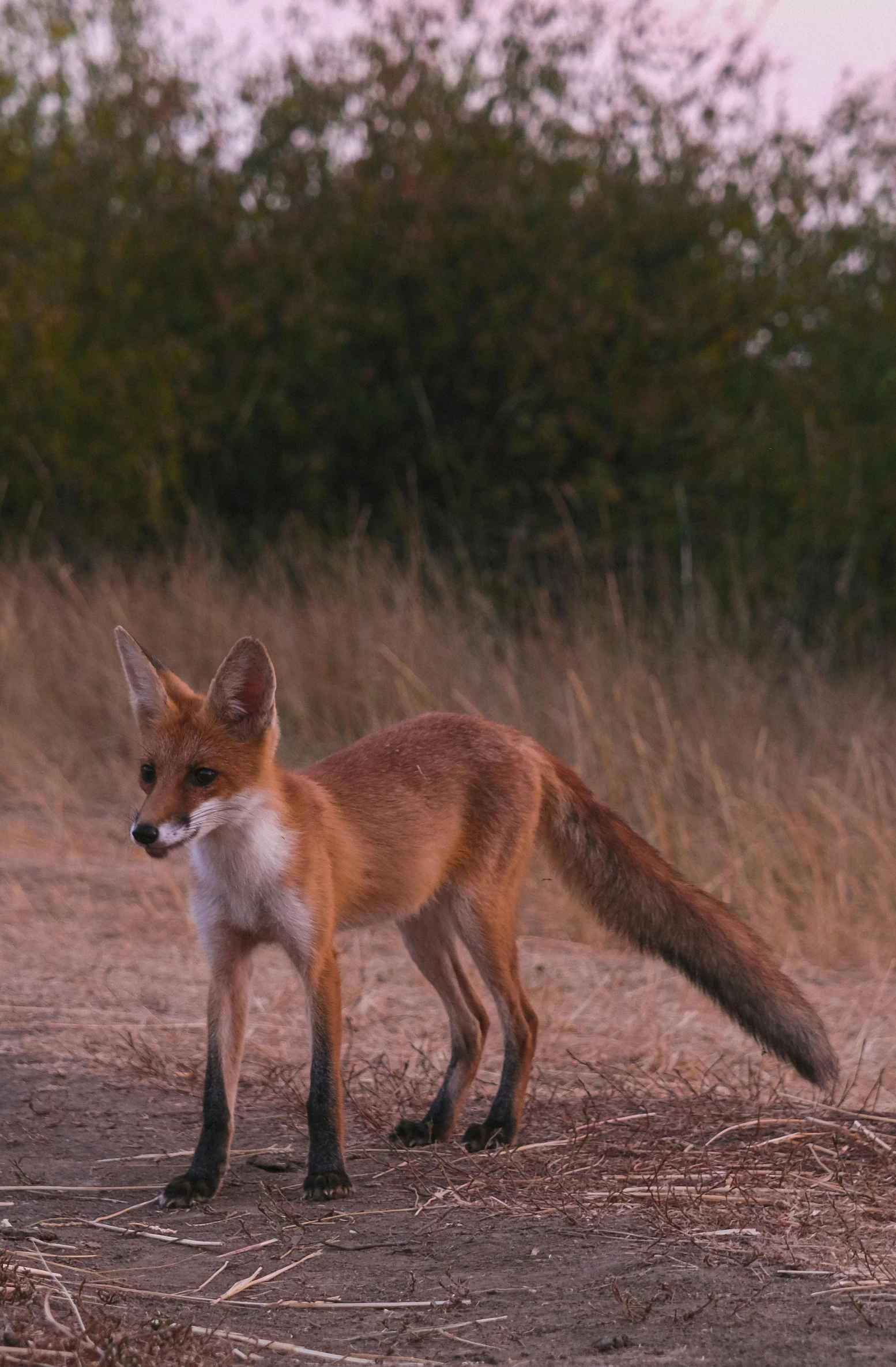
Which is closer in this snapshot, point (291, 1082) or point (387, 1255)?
point (387, 1255)

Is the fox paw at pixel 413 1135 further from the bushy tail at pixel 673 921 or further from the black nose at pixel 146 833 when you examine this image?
the black nose at pixel 146 833

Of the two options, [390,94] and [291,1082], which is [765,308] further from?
[291,1082]

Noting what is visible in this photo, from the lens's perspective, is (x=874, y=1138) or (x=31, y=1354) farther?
(x=874, y=1138)

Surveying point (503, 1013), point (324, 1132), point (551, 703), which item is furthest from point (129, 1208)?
point (551, 703)

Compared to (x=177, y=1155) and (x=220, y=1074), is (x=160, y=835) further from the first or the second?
(x=177, y=1155)

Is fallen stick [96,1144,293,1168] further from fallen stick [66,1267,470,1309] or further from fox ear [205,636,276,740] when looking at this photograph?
fox ear [205,636,276,740]

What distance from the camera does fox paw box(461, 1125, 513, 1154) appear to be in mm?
4195

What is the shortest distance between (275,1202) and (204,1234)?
225 millimetres

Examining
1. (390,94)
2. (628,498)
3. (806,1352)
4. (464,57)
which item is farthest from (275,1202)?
(464,57)

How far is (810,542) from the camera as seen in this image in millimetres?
12695

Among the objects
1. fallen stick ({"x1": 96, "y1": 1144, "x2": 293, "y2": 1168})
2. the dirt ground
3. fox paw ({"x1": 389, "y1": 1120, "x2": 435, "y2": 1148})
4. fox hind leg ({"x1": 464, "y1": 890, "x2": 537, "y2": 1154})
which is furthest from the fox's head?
fox paw ({"x1": 389, "y1": 1120, "x2": 435, "y2": 1148})

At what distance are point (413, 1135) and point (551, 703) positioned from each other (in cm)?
469

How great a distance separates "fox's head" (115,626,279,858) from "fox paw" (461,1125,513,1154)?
1221 millimetres

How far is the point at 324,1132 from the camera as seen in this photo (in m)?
3.75
